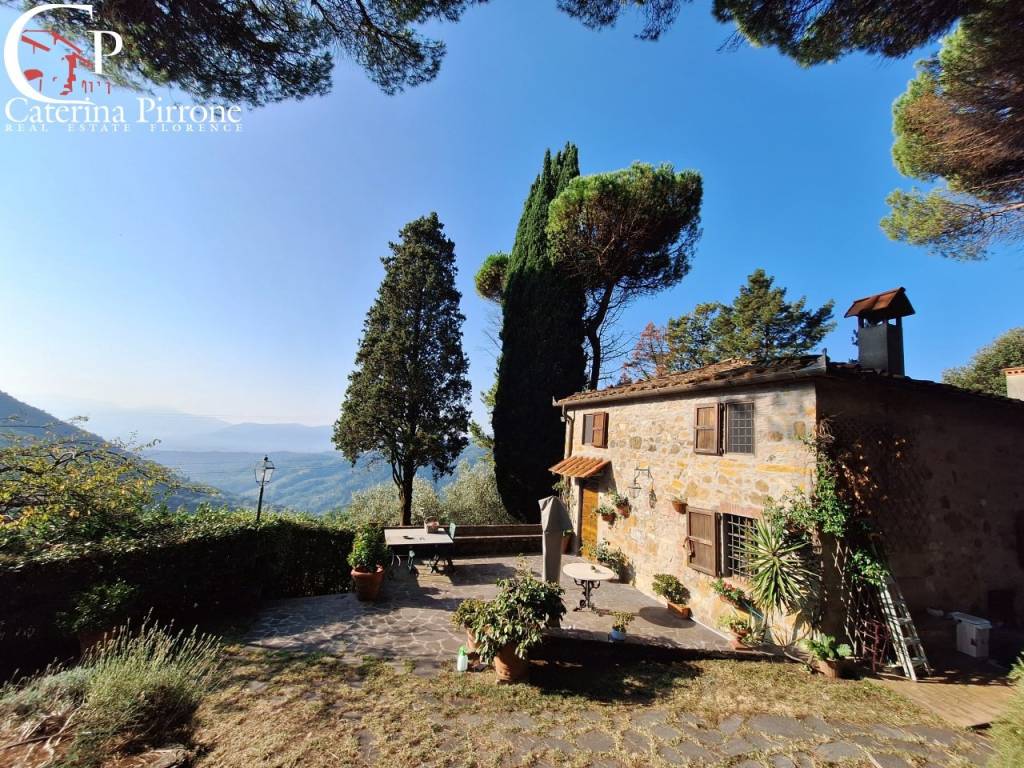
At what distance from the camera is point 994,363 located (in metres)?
20.3

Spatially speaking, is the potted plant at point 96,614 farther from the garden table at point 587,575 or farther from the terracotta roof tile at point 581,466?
the terracotta roof tile at point 581,466

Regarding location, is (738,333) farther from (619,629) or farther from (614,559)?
(619,629)

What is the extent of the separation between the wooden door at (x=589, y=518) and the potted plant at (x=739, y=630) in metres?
5.07

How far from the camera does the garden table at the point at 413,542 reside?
10.7 m

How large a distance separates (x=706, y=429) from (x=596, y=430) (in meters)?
4.31

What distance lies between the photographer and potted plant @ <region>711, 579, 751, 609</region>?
7516 mm

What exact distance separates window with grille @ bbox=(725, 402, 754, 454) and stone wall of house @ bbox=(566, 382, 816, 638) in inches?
4.5

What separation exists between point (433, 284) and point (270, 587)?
44.4 ft

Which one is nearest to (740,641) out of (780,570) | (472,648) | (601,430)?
(780,570)

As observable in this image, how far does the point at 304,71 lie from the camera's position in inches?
360

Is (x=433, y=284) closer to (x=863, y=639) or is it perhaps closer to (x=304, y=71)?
(x=304, y=71)

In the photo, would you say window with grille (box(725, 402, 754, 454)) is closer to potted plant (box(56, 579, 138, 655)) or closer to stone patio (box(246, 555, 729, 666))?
stone patio (box(246, 555, 729, 666))

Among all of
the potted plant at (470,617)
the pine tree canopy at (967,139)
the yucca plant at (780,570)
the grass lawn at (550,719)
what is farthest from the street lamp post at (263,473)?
the pine tree canopy at (967,139)

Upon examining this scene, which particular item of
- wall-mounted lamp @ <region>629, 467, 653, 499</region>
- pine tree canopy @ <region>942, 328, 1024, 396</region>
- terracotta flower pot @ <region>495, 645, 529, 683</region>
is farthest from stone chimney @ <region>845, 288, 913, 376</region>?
pine tree canopy @ <region>942, 328, 1024, 396</region>
